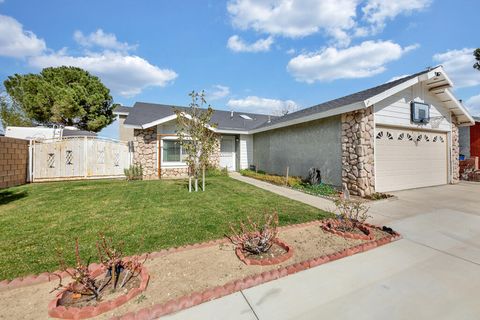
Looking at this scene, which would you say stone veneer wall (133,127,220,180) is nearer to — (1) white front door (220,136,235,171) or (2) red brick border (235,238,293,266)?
(1) white front door (220,136,235,171)

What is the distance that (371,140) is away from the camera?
7824 millimetres

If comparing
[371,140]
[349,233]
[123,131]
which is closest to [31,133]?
[123,131]

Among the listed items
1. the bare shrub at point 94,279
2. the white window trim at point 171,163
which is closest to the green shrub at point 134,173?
the white window trim at point 171,163

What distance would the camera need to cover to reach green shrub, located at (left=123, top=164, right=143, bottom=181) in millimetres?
11812

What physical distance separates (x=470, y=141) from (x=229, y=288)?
20.2 meters

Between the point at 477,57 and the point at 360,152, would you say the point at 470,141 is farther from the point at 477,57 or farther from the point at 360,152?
the point at 360,152

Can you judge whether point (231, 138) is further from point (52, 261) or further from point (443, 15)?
point (52, 261)

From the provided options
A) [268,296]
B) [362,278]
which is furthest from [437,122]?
[268,296]

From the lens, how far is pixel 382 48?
11.4 m

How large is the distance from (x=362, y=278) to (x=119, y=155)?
14441mm

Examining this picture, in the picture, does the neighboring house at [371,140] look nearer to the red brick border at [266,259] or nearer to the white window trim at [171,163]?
the white window trim at [171,163]

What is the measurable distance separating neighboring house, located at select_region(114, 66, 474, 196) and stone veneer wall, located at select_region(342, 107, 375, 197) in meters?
0.03

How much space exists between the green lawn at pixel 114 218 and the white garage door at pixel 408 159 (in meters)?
4.38

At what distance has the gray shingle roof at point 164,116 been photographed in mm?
13633
